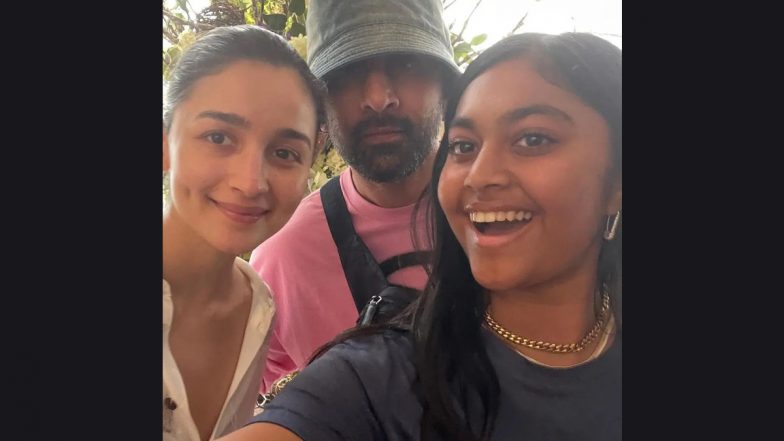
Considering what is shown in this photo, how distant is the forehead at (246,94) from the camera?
636 mm

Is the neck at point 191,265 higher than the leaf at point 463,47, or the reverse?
the leaf at point 463,47

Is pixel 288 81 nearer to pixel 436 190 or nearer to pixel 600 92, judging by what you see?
pixel 436 190

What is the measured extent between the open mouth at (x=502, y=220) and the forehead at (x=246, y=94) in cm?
21

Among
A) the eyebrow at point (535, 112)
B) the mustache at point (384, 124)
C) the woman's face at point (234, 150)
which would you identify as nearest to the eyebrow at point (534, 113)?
the eyebrow at point (535, 112)

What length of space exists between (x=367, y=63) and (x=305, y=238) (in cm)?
20

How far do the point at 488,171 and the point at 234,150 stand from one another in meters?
0.25

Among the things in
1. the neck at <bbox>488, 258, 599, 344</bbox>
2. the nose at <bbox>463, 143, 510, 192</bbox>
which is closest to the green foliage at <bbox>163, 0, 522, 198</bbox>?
the nose at <bbox>463, 143, 510, 192</bbox>

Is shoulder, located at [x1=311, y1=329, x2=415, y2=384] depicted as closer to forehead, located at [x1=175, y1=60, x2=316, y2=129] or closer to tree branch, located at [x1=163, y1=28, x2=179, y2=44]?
forehead, located at [x1=175, y1=60, x2=316, y2=129]

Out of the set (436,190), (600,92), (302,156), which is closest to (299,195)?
(302,156)

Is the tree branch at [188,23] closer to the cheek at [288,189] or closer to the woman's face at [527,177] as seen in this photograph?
the cheek at [288,189]

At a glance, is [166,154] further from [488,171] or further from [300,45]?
[488,171]

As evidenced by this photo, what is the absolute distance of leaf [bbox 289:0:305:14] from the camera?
2.29 feet

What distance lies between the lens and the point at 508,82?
2.09 ft

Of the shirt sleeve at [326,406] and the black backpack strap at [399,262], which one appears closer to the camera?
the shirt sleeve at [326,406]
